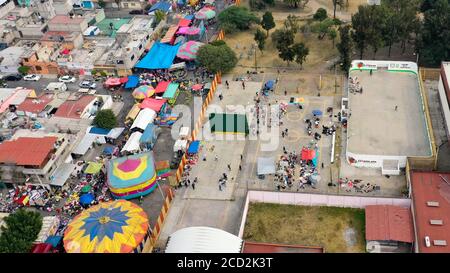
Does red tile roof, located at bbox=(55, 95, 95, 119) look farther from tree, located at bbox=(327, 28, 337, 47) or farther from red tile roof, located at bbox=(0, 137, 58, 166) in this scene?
tree, located at bbox=(327, 28, 337, 47)

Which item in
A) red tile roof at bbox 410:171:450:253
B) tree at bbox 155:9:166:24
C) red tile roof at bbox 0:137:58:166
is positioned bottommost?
red tile roof at bbox 410:171:450:253

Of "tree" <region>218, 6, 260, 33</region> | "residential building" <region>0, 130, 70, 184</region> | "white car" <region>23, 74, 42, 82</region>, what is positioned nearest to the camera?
"residential building" <region>0, 130, 70, 184</region>

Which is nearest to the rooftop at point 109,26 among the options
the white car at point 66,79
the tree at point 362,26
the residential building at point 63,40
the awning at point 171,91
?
the residential building at point 63,40

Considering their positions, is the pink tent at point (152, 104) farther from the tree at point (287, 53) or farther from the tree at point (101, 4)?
the tree at point (101, 4)

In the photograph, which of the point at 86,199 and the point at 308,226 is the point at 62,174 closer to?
the point at 86,199

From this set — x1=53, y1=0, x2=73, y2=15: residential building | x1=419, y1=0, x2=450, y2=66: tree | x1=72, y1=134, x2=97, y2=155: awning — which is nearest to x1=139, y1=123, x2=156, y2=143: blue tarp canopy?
x1=72, y1=134, x2=97, y2=155: awning

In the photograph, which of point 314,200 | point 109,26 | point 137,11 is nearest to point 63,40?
point 109,26
